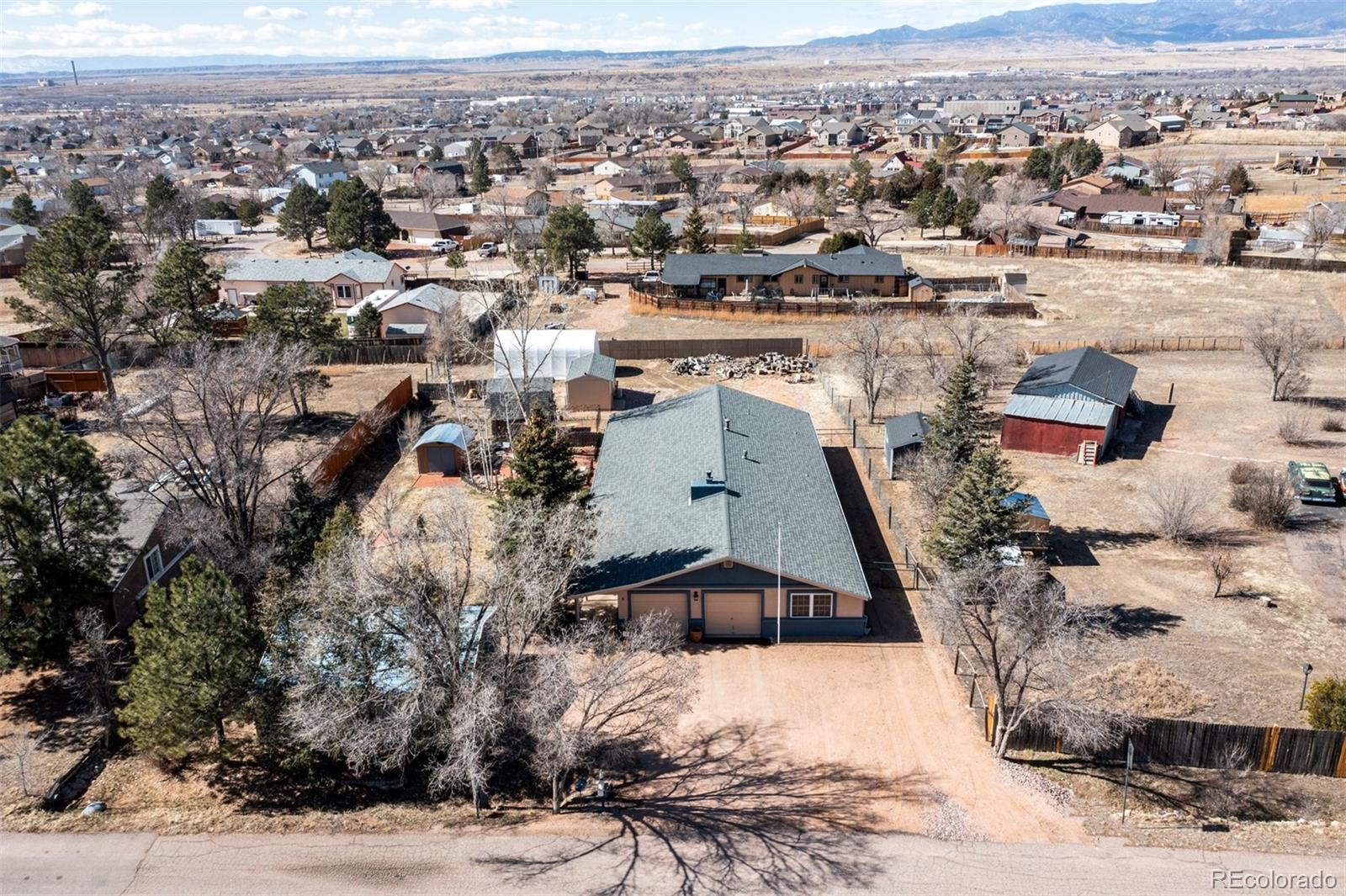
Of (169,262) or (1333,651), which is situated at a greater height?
(169,262)

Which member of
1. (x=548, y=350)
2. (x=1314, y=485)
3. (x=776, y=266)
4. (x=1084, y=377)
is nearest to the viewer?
(x=1314, y=485)

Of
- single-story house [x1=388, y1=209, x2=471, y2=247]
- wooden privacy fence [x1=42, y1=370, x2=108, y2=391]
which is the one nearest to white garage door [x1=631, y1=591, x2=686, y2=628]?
wooden privacy fence [x1=42, y1=370, x2=108, y2=391]

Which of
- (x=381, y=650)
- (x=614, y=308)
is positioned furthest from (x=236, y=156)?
(x=381, y=650)

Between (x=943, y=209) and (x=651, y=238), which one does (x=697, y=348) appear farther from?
(x=943, y=209)

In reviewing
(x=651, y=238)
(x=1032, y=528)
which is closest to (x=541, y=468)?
(x=1032, y=528)

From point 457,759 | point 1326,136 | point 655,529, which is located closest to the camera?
point 457,759

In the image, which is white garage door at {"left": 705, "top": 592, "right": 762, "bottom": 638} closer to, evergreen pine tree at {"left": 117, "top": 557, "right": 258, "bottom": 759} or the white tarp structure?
evergreen pine tree at {"left": 117, "top": 557, "right": 258, "bottom": 759}

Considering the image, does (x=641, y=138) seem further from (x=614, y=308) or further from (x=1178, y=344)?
(x=1178, y=344)
